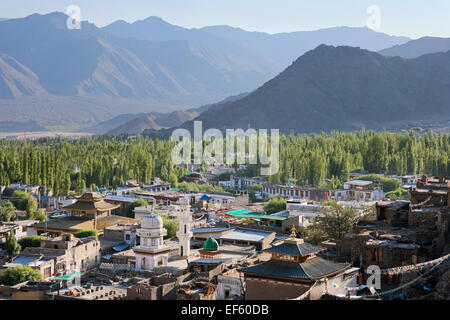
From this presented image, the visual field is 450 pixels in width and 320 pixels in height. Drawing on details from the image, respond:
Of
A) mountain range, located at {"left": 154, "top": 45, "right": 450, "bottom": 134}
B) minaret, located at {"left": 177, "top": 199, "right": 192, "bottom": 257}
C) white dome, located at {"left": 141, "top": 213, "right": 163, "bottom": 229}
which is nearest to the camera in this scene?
white dome, located at {"left": 141, "top": 213, "right": 163, "bottom": 229}

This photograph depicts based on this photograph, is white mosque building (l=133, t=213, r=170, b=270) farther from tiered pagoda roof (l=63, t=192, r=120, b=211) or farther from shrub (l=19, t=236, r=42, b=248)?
tiered pagoda roof (l=63, t=192, r=120, b=211)

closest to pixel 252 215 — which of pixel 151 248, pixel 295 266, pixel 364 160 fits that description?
pixel 151 248

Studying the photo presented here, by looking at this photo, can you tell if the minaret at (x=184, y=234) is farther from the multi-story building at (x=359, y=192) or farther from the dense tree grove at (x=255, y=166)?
the dense tree grove at (x=255, y=166)

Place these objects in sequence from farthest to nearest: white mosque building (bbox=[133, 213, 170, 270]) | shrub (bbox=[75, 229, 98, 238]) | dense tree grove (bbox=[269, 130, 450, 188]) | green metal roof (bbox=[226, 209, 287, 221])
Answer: dense tree grove (bbox=[269, 130, 450, 188]) → green metal roof (bbox=[226, 209, 287, 221]) → shrub (bbox=[75, 229, 98, 238]) → white mosque building (bbox=[133, 213, 170, 270])

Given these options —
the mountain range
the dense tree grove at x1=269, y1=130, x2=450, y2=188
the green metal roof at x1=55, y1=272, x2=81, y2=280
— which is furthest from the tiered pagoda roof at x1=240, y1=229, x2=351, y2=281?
the mountain range

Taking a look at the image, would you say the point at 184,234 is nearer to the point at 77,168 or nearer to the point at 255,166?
the point at 255,166

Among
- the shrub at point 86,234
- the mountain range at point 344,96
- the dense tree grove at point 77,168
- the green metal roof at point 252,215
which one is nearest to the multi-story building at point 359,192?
the green metal roof at point 252,215
